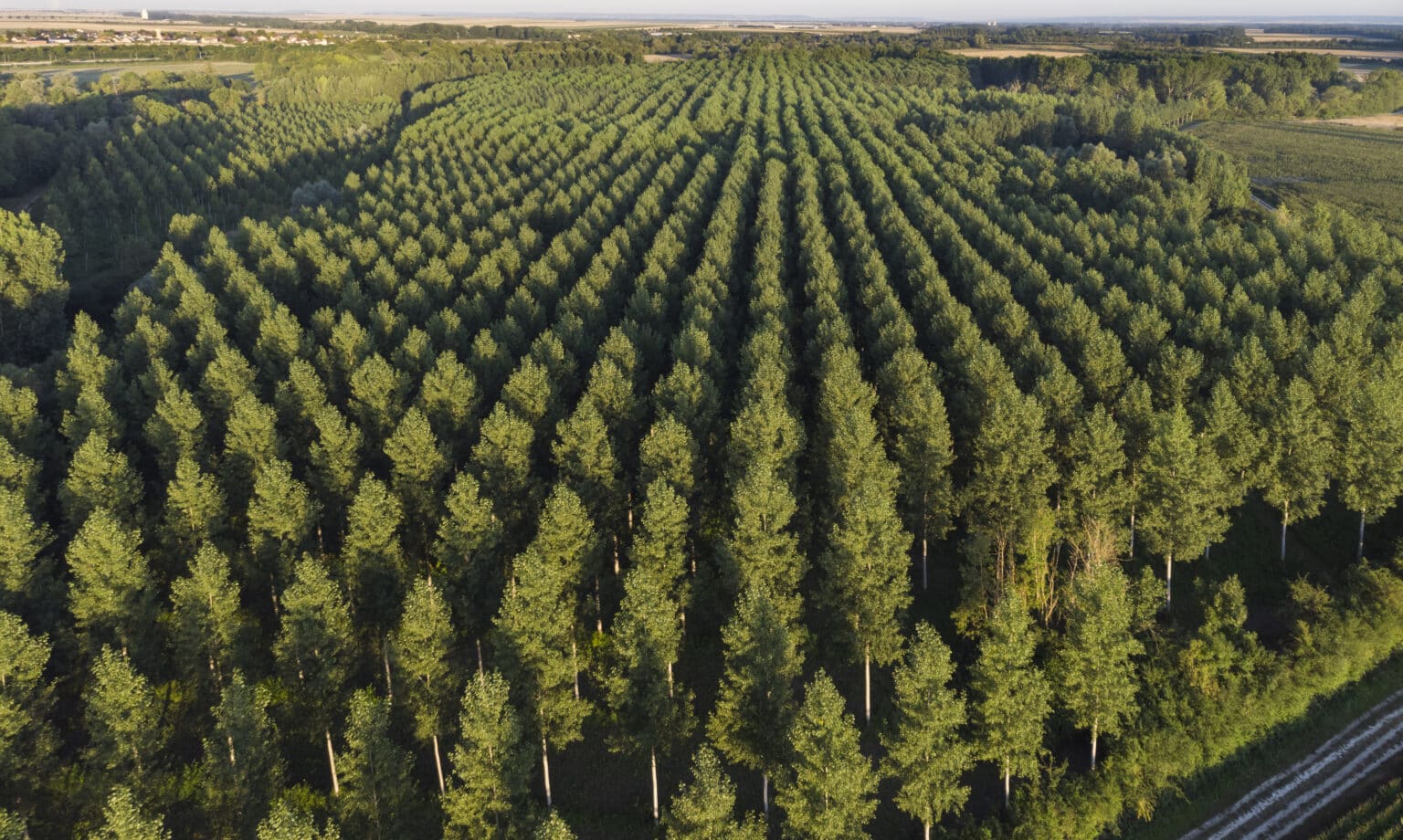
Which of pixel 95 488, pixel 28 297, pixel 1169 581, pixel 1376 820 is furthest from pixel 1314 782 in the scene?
pixel 28 297

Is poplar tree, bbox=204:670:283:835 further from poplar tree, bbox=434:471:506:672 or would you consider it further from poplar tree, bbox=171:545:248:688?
poplar tree, bbox=434:471:506:672

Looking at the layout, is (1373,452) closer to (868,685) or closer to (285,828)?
(868,685)

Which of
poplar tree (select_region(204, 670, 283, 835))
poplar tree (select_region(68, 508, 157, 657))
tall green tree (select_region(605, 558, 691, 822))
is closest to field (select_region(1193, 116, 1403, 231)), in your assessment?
tall green tree (select_region(605, 558, 691, 822))

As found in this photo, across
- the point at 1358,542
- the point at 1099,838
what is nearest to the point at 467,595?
the point at 1099,838

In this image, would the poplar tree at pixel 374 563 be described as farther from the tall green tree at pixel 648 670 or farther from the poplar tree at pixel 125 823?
the tall green tree at pixel 648 670

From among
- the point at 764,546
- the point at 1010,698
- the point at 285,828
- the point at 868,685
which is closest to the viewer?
the point at 285,828

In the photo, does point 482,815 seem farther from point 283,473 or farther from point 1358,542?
point 1358,542
